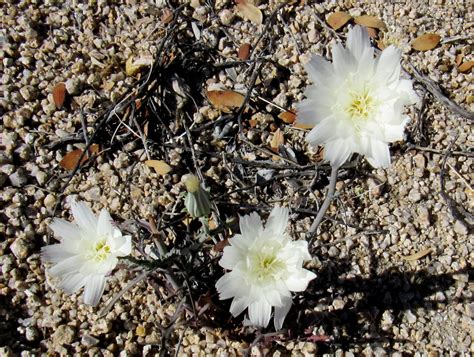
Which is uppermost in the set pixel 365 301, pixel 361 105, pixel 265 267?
pixel 361 105

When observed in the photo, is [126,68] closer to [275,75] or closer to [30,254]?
[275,75]

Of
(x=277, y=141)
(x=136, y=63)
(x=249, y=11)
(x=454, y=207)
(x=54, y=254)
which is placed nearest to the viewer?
(x=54, y=254)

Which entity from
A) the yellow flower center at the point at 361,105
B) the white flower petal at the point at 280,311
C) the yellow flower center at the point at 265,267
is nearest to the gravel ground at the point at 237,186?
the white flower petal at the point at 280,311

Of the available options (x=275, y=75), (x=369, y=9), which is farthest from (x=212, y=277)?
(x=369, y=9)

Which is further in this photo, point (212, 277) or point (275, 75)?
point (275, 75)

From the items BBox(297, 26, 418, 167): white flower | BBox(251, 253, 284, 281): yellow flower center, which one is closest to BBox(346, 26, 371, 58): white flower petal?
BBox(297, 26, 418, 167): white flower

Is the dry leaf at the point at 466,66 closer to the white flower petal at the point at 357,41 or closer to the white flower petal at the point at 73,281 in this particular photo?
the white flower petal at the point at 357,41

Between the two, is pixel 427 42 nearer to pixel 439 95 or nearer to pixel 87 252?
pixel 439 95

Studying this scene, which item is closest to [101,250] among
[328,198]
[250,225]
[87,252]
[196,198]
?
[87,252]
